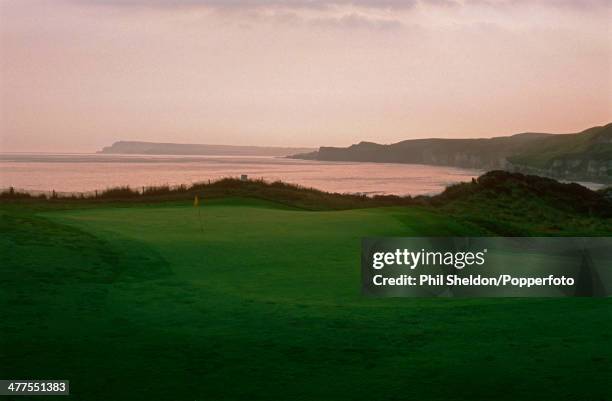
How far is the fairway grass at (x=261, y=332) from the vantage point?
20.3 feet

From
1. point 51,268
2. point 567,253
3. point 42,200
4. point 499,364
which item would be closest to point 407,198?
point 42,200

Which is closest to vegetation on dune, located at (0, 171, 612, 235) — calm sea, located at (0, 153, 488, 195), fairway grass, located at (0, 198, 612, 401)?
calm sea, located at (0, 153, 488, 195)

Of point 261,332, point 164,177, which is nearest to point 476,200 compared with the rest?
point 164,177

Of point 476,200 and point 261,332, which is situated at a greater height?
point 261,332

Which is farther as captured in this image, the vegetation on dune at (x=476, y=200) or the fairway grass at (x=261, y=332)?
the vegetation on dune at (x=476, y=200)

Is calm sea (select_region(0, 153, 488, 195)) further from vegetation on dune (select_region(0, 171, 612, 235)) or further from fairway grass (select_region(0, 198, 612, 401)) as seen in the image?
fairway grass (select_region(0, 198, 612, 401))

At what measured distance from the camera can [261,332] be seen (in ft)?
25.2

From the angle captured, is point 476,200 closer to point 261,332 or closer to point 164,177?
point 164,177

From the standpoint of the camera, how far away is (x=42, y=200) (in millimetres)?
29125

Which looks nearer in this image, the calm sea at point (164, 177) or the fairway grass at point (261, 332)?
the fairway grass at point (261, 332)

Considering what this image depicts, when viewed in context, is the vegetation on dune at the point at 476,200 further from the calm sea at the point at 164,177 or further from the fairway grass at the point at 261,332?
the fairway grass at the point at 261,332

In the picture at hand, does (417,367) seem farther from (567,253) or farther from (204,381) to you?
(567,253)

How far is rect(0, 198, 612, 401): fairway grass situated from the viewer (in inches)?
244

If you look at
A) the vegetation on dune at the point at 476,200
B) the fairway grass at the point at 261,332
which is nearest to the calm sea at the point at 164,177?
the vegetation on dune at the point at 476,200
